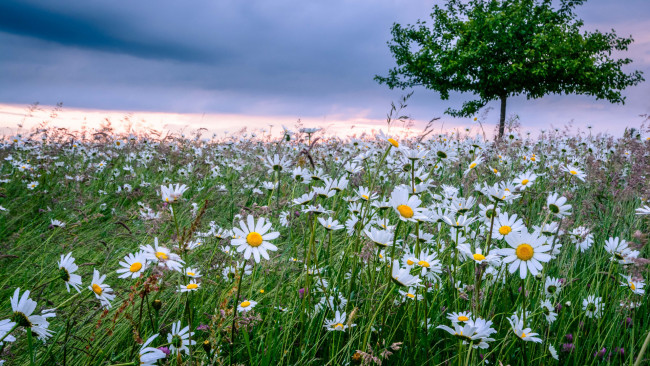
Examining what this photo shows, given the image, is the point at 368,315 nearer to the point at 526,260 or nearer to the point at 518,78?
the point at 526,260

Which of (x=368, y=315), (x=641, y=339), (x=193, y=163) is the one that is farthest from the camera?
(x=193, y=163)

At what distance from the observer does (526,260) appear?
1.46 meters

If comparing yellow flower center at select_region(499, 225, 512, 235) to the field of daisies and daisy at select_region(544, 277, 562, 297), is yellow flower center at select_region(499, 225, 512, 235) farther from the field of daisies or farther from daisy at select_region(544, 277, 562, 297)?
daisy at select_region(544, 277, 562, 297)

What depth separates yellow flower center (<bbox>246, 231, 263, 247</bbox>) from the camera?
1.37 metres

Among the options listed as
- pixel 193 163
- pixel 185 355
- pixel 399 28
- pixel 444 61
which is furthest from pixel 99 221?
pixel 399 28

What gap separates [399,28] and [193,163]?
20105 mm

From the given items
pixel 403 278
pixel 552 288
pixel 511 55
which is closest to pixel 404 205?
pixel 403 278

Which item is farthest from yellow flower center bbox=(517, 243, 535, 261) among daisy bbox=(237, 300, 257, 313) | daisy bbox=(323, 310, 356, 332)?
daisy bbox=(237, 300, 257, 313)

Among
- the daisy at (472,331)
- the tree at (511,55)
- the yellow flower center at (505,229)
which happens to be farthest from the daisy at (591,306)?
the tree at (511,55)

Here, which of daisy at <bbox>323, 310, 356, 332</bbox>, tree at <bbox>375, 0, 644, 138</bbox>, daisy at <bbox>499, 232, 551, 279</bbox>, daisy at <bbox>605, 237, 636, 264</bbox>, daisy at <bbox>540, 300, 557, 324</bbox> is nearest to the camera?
daisy at <bbox>499, 232, 551, 279</bbox>

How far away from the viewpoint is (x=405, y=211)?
58.2 inches

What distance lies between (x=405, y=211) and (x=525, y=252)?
0.47 meters

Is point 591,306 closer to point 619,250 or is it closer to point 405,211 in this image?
point 619,250

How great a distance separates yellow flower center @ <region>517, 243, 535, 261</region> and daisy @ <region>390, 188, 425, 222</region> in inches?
15.6
